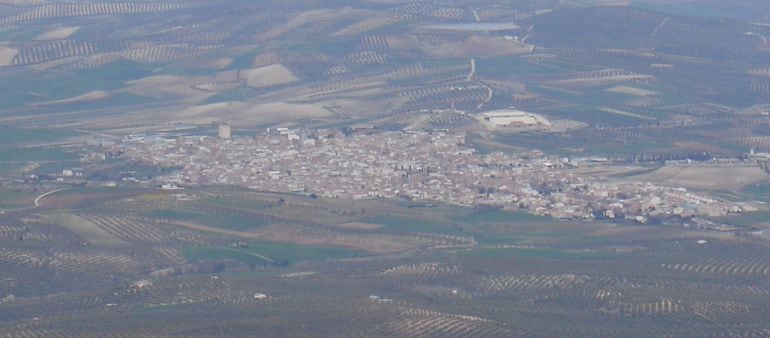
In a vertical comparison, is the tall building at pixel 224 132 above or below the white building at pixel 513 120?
above

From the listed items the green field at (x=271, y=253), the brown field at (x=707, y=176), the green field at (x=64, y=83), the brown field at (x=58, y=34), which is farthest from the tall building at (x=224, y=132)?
the brown field at (x=58, y=34)

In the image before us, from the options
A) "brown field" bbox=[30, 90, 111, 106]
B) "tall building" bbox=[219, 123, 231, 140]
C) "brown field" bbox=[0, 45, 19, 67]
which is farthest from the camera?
"brown field" bbox=[0, 45, 19, 67]

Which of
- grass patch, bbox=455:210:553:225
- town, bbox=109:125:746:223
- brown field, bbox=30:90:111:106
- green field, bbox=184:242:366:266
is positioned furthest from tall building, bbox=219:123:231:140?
green field, bbox=184:242:366:266

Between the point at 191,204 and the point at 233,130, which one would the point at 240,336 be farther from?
the point at 233,130

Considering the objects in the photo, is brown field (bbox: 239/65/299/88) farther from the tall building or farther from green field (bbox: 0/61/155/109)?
the tall building

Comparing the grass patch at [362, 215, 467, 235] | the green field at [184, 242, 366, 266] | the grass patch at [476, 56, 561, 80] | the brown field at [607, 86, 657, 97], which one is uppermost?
the green field at [184, 242, 366, 266]

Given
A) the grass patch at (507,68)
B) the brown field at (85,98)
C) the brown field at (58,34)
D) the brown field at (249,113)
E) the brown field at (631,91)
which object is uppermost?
the brown field at (58,34)

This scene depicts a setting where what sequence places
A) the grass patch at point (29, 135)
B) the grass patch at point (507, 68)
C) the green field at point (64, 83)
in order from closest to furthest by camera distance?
the grass patch at point (29, 135)
the green field at point (64, 83)
the grass patch at point (507, 68)

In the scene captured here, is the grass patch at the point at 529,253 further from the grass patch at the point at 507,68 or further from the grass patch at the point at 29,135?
the grass patch at the point at 507,68
